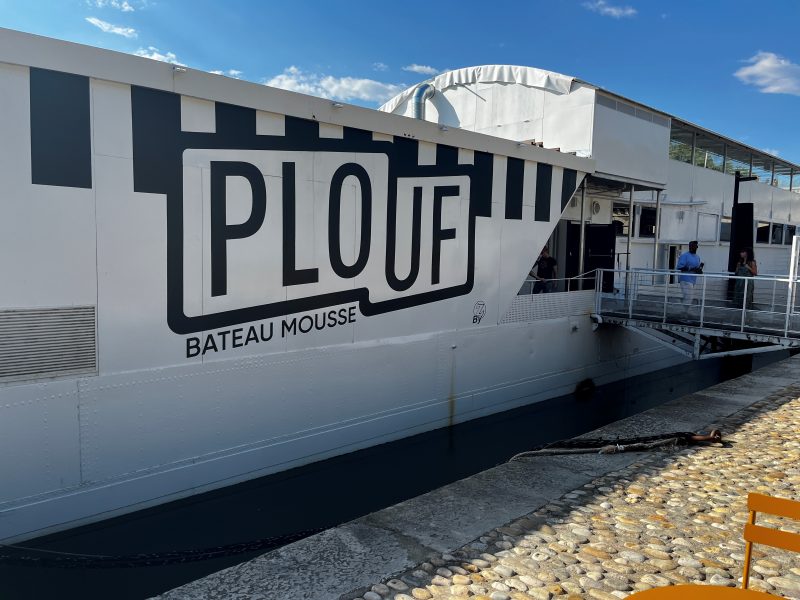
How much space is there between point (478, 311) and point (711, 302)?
443 cm

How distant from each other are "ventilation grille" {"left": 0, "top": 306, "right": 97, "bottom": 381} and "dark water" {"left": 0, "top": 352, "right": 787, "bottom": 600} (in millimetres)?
1400

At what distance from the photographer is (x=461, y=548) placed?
400 centimetres

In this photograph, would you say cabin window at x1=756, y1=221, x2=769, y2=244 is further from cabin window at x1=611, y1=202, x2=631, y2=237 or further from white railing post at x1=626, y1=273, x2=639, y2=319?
white railing post at x1=626, y1=273, x2=639, y2=319

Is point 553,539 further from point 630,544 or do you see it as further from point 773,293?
point 773,293

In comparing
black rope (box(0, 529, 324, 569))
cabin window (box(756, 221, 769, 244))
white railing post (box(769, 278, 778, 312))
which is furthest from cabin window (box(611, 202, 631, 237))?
black rope (box(0, 529, 324, 569))

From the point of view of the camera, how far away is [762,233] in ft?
79.3

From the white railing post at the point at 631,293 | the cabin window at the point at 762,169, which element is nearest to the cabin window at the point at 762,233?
the cabin window at the point at 762,169

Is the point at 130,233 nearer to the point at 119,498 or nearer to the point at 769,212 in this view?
the point at 119,498

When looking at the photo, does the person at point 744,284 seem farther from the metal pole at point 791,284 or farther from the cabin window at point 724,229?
the cabin window at point 724,229

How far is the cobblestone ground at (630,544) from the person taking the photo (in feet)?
11.6

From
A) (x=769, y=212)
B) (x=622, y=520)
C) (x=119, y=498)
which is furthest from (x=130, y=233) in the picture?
(x=769, y=212)

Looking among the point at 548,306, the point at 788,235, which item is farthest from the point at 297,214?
the point at 788,235

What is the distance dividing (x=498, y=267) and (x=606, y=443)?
3573 millimetres

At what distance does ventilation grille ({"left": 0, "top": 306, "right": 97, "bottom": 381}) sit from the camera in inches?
180
